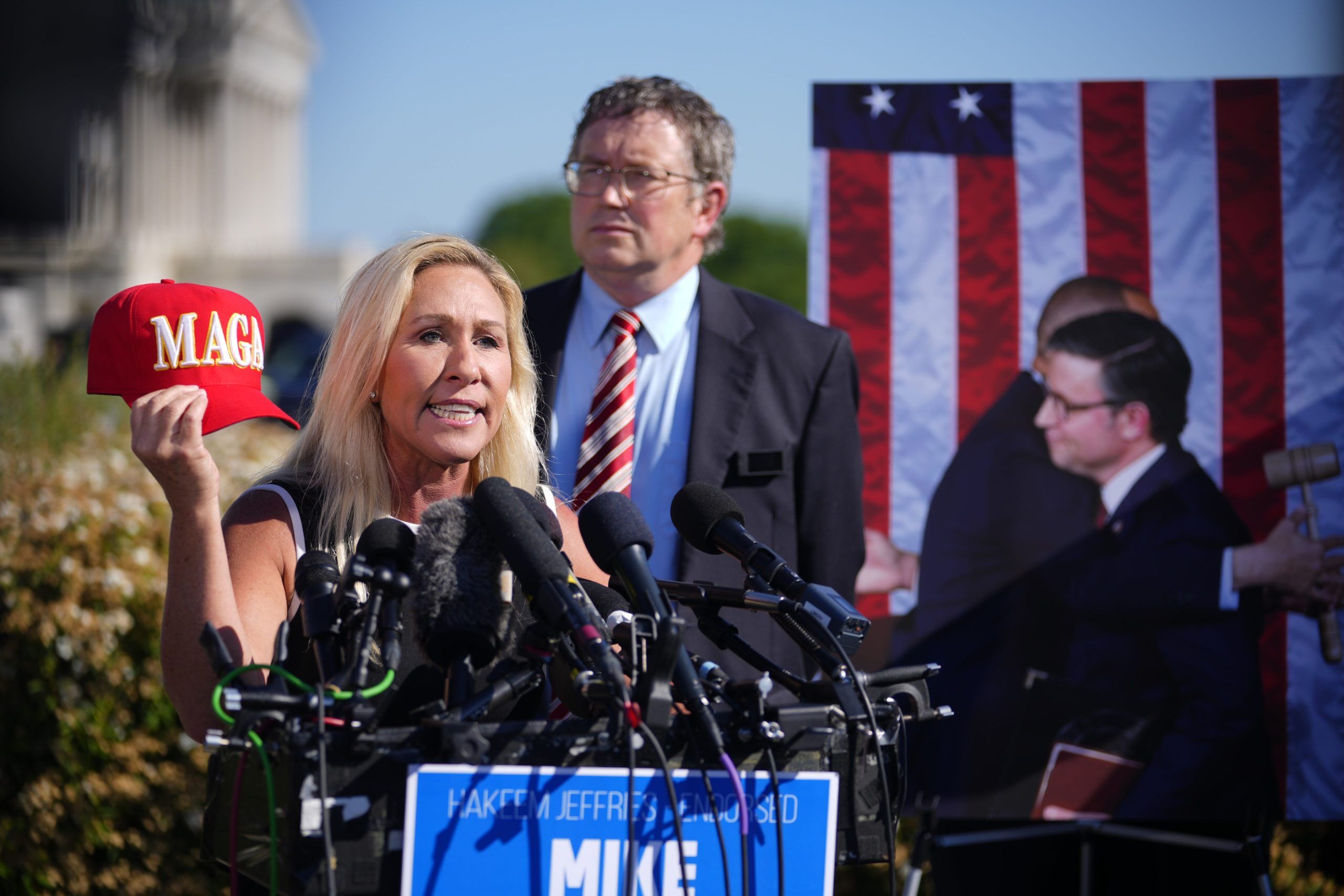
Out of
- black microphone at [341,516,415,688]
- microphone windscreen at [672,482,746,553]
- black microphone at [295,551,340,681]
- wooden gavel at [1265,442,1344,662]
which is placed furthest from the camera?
wooden gavel at [1265,442,1344,662]

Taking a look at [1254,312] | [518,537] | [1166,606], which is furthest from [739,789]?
[1254,312]

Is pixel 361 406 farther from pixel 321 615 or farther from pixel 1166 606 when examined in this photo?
pixel 1166 606

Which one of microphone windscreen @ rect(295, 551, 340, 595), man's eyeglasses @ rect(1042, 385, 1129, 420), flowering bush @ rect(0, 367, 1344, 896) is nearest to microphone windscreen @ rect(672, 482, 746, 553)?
microphone windscreen @ rect(295, 551, 340, 595)

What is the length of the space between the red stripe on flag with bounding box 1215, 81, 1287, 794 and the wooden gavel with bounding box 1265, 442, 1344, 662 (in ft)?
0.11

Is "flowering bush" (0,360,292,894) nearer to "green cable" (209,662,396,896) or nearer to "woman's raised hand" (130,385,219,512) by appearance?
"woman's raised hand" (130,385,219,512)

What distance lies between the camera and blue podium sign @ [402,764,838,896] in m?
1.88

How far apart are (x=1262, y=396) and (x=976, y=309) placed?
1003 mm

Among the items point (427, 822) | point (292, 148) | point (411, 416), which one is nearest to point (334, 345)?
point (411, 416)

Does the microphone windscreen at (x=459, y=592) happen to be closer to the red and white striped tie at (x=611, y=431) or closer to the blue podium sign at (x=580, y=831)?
the blue podium sign at (x=580, y=831)

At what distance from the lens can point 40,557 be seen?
17.0ft

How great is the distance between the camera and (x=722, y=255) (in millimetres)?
69062

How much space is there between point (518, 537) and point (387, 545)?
0.79ft

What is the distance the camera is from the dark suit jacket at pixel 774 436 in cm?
377

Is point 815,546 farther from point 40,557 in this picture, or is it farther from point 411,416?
point 40,557
